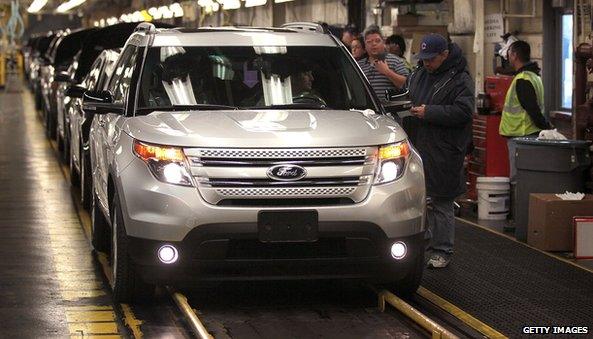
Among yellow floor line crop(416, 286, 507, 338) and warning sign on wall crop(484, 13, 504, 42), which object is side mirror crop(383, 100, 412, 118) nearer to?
yellow floor line crop(416, 286, 507, 338)

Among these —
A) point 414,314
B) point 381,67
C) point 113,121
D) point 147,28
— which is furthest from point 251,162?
point 381,67

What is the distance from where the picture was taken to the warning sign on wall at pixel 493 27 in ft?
59.9

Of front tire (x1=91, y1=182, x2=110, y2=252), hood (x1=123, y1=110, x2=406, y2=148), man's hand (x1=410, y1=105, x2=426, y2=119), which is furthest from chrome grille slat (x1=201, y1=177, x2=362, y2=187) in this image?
front tire (x1=91, y1=182, x2=110, y2=252)

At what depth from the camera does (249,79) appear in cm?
1004

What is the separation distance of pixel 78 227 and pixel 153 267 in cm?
514

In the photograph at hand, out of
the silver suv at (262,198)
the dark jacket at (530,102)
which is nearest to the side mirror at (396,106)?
the silver suv at (262,198)

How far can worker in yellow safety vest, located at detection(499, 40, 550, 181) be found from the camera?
14062 millimetres

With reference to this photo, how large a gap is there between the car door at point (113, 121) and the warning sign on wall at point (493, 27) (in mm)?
7653

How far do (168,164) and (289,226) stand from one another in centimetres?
86

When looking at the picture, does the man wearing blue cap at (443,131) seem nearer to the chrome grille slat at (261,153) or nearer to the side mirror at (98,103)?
the chrome grille slat at (261,153)

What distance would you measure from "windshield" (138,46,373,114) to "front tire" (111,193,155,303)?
0.88 metres

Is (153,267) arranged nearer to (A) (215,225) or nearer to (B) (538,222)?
(A) (215,225)

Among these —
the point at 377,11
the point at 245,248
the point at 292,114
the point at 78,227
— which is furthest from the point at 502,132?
the point at 377,11

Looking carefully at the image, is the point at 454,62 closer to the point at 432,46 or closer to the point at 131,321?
the point at 432,46
